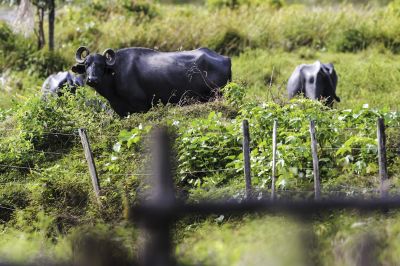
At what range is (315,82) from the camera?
13.9 meters

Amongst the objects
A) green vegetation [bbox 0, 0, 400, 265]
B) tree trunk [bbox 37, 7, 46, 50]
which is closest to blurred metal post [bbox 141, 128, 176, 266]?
green vegetation [bbox 0, 0, 400, 265]

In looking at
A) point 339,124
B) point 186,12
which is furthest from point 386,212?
point 186,12

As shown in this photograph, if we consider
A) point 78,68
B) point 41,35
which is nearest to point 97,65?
point 78,68

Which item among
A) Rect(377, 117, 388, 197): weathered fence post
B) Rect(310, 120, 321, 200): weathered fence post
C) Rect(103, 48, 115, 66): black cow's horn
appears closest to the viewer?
Rect(310, 120, 321, 200): weathered fence post

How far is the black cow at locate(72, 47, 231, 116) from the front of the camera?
1198cm

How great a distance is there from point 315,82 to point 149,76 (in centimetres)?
340

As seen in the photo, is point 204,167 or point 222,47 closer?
point 204,167

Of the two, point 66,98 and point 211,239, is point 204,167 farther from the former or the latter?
point 211,239

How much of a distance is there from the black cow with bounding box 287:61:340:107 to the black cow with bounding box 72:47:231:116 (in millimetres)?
2051

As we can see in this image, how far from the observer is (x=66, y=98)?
12070 mm

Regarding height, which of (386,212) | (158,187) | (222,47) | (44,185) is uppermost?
(158,187)

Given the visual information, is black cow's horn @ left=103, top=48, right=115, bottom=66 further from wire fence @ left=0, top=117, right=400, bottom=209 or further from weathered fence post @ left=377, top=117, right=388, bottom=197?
weathered fence post @ left=377, top=117, right=388, bottom=197

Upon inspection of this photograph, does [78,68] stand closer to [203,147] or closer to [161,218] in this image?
[203,147]

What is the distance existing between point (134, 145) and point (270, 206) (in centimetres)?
795
